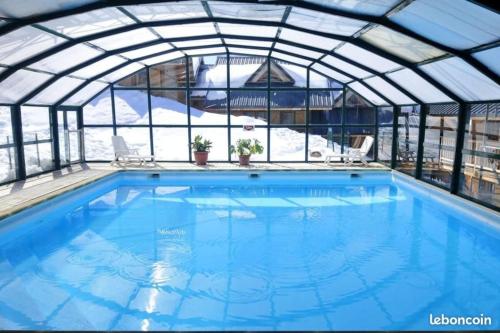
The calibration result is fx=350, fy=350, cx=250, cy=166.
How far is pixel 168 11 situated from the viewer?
5.59 metres

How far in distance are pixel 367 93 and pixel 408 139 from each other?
1.78m

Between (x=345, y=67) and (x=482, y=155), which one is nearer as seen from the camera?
(x=482, y=155)

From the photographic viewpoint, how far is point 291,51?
28.7 feet

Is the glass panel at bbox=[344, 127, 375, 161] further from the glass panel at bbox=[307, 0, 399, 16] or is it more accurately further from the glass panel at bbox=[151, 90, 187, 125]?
the glass panel at bbox=[307, 0, 399, 16]

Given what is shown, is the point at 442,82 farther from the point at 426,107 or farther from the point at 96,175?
the point at 96,175

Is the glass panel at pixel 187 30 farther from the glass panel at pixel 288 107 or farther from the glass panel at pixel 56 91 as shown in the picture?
the glass panel at pixel 288 107

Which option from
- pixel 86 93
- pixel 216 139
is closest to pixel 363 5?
pixel 216 139

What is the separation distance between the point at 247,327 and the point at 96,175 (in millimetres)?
6690

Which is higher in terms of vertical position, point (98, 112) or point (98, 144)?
point (98, 112)

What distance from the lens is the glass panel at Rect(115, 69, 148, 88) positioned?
412 inches

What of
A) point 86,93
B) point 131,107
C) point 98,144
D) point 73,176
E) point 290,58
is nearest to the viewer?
point 73,176

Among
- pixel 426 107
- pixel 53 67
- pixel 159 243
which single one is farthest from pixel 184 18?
pixel 426 107

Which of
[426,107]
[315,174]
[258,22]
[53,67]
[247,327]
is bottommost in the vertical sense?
[247,327]

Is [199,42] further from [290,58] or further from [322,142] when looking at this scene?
[322,142]
